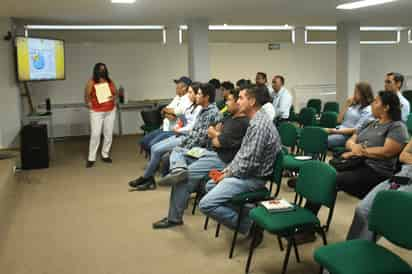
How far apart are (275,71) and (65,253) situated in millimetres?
8384

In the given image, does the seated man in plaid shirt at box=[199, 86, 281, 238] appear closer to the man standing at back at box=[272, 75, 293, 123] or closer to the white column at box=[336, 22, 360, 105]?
the man standing at back at box=[272, 75, 293, 123]

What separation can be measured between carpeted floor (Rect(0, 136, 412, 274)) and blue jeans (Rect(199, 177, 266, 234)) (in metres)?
0.29

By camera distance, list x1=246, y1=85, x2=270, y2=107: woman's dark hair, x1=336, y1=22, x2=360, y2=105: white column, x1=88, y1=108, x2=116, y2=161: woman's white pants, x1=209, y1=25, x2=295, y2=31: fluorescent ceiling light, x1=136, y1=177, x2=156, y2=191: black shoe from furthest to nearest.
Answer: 1. x1=209, y1=25, x2=295, y2=31: fluorescent ceiling light
2. x1=336, y1=22, x2=360, y2=105: white column
3. x1=88, y1=108, x2=116, y2=161: woman's white pants
4. x1=136, y1=177, x2=156, y2=191: black shoe
5. x1=246, y1=85, x2=270, y2=107: woman's dark hair

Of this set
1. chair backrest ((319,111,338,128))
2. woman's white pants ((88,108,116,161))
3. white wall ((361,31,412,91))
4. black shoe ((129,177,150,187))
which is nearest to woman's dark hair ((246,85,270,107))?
black shoe ((129,177,150,187))

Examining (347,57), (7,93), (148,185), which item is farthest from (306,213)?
(347,57)

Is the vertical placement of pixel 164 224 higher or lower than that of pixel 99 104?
lower

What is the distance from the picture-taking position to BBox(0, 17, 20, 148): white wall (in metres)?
7.21

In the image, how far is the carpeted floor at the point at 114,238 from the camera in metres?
3.21

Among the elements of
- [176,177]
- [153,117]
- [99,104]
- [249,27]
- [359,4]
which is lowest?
[176,177]

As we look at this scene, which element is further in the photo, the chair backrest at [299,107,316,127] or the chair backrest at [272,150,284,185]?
the chair backrest at [299,107,316,127]

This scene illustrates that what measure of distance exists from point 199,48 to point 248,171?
16.3 feet

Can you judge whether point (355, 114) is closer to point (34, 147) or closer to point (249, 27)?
point (34, 147)

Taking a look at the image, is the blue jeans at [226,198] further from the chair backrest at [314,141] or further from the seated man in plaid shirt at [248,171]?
the chair backrest at [314,141]

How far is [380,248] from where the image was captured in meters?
2.33
